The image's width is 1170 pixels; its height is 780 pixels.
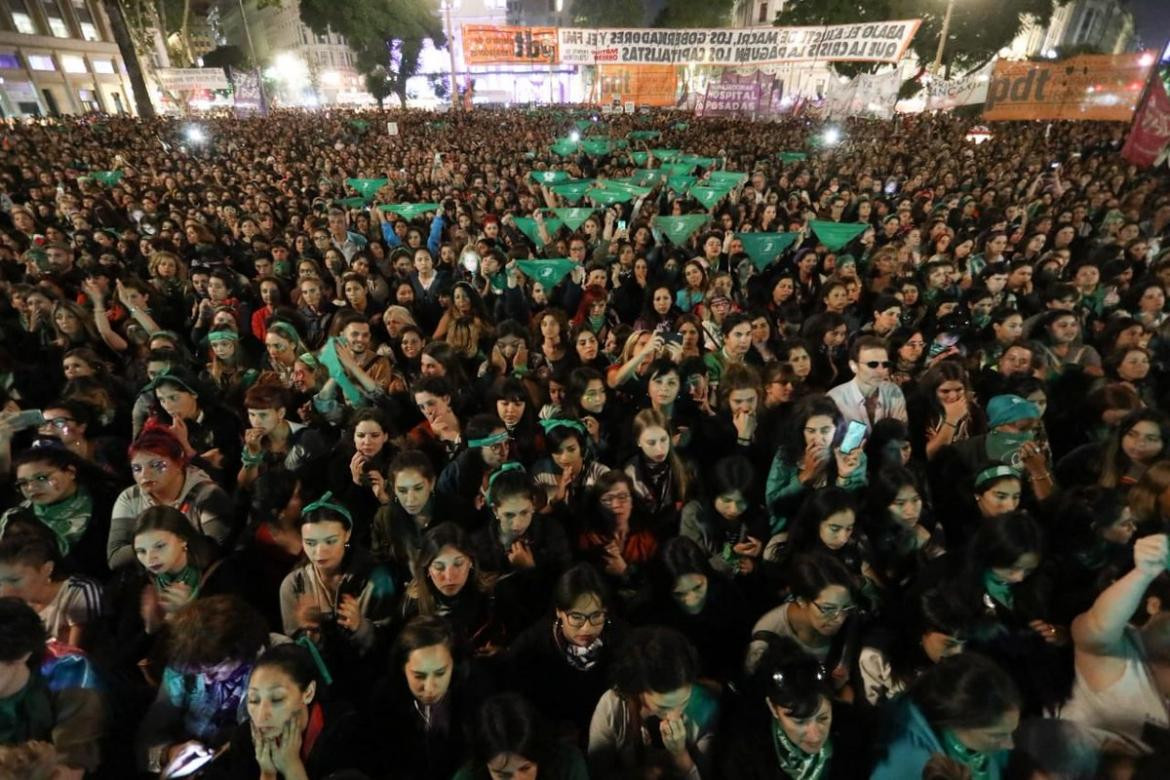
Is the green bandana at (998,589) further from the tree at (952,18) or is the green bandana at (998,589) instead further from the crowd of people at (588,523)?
the tree at (952,18)

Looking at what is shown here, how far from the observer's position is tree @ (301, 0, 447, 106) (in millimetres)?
44219

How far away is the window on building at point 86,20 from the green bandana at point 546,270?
204 feet

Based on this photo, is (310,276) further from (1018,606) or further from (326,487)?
(1018,606)

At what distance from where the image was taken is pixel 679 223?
8430 millimetres

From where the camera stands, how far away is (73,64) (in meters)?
44.9

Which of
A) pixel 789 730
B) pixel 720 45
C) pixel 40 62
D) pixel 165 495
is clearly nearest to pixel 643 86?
pixel 720 45

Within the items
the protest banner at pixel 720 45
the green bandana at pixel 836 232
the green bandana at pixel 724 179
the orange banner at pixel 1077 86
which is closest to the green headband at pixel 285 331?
the green bandana at pixel 836 232

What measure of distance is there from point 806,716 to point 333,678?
6.86 feet

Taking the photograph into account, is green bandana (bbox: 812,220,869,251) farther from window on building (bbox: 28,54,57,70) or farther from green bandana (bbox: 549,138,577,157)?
window on building (bbox: 28,54,57,70)

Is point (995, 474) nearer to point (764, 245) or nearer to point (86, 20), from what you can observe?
point (764, 245)

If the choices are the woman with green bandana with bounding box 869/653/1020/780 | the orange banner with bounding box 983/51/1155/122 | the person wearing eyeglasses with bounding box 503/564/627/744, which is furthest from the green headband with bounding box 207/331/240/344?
the orange banner with bounding box 983/51/1155/122

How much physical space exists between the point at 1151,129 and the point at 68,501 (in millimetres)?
17950

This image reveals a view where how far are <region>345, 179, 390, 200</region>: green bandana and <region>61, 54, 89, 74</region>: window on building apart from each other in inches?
2039

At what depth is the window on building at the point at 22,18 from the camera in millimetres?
40000
